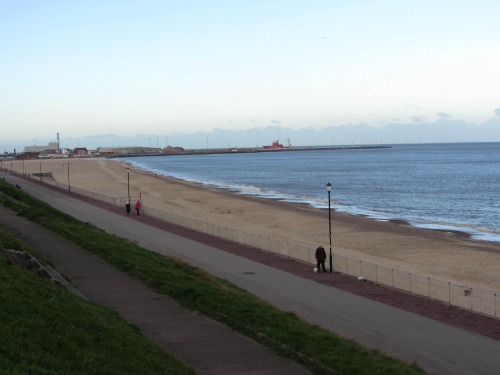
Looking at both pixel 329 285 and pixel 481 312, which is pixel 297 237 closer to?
pixel 329 285

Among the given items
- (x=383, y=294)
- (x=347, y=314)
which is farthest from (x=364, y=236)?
(x=347, y=314)

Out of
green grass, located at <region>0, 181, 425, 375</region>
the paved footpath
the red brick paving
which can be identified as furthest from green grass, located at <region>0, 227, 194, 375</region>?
the red brick paving

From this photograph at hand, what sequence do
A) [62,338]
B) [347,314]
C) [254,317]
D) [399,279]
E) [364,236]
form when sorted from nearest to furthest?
[62,338] → [254,317] → [347,314] → [399,279] → [364,236]

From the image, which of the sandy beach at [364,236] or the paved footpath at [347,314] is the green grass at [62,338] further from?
the sandy beach at [364,236]

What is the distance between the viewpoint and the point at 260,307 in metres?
14.9

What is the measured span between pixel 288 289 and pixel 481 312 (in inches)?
240

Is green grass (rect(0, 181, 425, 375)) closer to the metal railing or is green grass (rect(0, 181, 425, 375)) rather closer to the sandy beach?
the metal railing

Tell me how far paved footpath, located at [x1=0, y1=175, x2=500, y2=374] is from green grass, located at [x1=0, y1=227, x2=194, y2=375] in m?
1.15

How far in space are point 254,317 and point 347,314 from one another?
168 inches

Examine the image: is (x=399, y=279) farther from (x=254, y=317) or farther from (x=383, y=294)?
(x=254, y=317)

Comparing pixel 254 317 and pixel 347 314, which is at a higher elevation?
pixel 254 317

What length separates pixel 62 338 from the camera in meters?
8.80

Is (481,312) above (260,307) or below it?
below

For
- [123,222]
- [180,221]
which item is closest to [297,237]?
[180,221]
